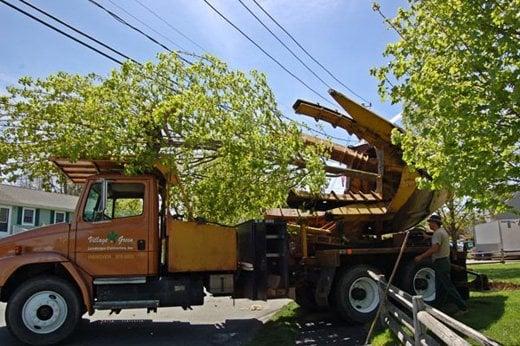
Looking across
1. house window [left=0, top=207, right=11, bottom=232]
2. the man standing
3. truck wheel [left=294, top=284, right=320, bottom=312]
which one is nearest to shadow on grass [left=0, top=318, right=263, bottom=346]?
truck wheel [left=294, top=284, right=320, bottom=312]

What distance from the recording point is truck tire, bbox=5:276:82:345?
8.57 meters

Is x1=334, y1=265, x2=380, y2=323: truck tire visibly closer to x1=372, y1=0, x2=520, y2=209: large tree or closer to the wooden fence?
the wooden fence

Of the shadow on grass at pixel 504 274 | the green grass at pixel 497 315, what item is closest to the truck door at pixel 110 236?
the green grass at pixel 497 315

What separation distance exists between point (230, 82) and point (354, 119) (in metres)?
2.51

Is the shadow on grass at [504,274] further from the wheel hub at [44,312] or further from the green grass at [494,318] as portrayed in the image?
the wheel hub at [44,312]

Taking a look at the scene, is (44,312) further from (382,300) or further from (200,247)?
(382,300)

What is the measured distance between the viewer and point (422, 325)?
651cm

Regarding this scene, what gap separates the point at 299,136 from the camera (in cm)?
1028

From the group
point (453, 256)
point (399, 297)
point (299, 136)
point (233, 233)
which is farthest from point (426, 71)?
point (453, 256)

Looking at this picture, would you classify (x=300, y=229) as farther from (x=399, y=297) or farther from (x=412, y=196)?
(x=399, y=297)

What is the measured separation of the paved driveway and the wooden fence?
2.41m

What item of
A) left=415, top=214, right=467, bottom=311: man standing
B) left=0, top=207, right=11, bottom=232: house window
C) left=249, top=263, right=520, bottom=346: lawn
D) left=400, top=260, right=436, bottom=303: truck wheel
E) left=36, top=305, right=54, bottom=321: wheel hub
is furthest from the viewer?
left=0, top=207, right=11, bottom=232: house window

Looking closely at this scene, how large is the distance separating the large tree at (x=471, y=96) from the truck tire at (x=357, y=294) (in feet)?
16.7

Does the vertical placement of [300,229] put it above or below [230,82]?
below
